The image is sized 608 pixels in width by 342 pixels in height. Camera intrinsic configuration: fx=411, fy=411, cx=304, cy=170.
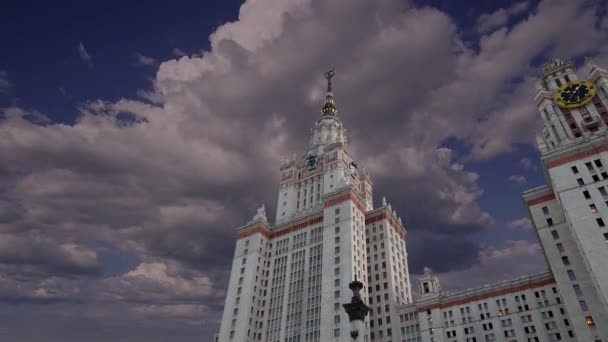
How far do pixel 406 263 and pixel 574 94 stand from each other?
210 ft

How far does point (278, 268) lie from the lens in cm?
12212

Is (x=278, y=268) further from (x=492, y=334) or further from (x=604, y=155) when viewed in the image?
(x=604, y=155)

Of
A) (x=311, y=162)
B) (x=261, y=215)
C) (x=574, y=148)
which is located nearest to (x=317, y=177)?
(x=311, y=162)

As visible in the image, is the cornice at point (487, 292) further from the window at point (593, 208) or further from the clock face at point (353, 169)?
the clock face at point (353, 169)

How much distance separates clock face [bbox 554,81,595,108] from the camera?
9550cm

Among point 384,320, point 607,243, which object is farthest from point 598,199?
point 384,320

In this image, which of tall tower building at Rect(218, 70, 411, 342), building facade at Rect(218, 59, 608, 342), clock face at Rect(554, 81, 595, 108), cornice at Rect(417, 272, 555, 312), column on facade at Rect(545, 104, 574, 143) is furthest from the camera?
tall tower building at Rect(218, 70, 411, 342)

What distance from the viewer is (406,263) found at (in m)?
127

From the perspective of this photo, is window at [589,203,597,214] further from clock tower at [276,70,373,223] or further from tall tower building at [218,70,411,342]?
clock tower at [276,70,373,223]

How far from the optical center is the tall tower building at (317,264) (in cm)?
10306

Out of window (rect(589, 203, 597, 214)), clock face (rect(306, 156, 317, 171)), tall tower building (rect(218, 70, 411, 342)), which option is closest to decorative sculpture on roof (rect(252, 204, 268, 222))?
tall tower building (rect(218, 70, 411, 342))

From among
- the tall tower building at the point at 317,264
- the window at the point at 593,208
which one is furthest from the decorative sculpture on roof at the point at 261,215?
the window at the point at 593,208

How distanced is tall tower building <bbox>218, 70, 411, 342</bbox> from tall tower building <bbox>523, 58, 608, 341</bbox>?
3950 centimetres

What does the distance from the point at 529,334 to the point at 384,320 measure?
32.6 metres
